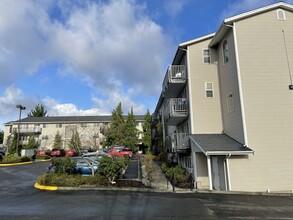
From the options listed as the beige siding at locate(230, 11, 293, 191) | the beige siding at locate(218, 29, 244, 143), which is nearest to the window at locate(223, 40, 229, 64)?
the beige siding at locate(218, 29, 244, 143)

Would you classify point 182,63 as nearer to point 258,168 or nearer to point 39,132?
point 258,168

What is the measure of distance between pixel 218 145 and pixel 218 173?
213cm

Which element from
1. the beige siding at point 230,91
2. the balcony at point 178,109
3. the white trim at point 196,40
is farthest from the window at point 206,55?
the balcony at point 178,109

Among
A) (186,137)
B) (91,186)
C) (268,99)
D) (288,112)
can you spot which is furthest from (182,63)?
(91,186)

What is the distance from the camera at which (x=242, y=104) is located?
13859 millimetres

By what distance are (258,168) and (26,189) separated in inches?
520

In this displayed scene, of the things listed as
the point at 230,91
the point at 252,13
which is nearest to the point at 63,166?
the point at 230,91

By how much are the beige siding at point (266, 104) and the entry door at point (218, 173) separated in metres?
1.01

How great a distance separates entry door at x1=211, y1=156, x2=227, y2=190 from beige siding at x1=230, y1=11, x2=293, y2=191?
3.32ft

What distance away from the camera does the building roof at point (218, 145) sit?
511 inches

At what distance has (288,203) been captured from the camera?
1059 centimetres

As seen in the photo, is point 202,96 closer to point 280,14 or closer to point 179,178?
point 179,178

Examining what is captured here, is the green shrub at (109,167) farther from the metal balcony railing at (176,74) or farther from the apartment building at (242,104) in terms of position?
the metal balcony railing at (176,74)

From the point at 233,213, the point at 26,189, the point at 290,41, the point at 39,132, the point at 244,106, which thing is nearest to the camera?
the point at 233,213
